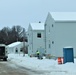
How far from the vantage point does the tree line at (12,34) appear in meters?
151

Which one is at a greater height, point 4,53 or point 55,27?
point 55,27

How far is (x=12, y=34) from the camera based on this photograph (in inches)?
6353

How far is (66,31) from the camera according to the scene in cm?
5128

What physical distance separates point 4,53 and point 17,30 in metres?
115

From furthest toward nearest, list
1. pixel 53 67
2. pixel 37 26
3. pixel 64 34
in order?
pixel 37 26, pixel 64 34, pixel 53 67

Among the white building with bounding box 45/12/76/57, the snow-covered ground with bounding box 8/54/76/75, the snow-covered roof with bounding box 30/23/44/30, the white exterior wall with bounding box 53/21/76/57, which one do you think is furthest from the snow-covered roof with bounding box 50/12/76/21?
the snow-covered roof with bounding box 30/23/44/30

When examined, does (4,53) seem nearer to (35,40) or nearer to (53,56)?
(53,56)

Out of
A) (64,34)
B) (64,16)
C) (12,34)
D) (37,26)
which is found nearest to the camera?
(64,34)

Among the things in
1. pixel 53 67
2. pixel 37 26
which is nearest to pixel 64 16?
pixel 37 26

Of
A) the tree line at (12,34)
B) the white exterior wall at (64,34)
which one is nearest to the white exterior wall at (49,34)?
the white exterior wall at (64,34)

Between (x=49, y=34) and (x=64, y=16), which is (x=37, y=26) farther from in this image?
(x=64, y=16)

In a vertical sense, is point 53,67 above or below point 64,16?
below

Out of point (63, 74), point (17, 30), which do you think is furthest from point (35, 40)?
point (17, 30)

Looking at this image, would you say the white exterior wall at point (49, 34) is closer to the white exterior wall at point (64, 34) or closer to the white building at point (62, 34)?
the white building at point (62, 34)
